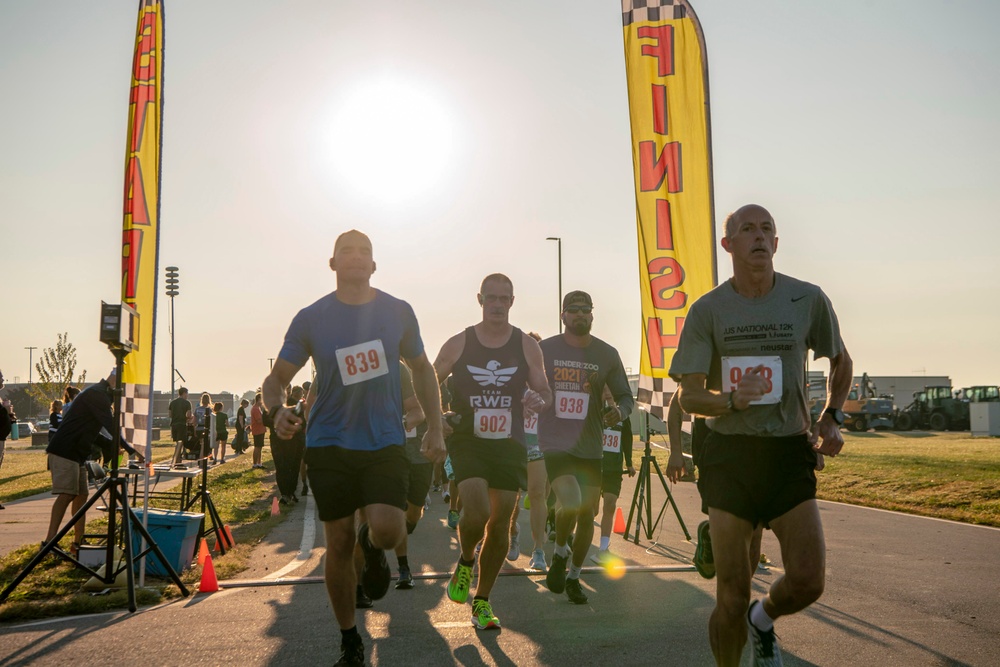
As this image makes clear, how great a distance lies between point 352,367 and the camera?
5.08 meters

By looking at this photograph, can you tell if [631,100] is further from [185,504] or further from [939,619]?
[185,504]

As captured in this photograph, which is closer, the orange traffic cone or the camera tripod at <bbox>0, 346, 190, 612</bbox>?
the camera tripod at <bbox>0, 346, 190, 612</bbox>

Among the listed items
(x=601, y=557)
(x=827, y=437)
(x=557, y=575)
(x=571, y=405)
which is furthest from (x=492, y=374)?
(x=601, y=557)

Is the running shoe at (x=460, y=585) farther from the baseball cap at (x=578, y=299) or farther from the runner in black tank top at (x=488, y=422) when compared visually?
the baseball cap at (x=578, y=299)

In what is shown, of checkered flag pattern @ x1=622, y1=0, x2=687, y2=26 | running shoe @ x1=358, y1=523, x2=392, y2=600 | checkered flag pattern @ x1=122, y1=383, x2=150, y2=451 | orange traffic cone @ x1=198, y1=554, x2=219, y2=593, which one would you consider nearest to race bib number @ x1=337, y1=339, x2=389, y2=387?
running shoe @ x1=358, y1=523, x2=392, y2=600

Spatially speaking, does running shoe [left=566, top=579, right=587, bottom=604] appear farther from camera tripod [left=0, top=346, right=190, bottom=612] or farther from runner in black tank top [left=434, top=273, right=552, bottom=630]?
camera tripod [left=0, top=346, right=190, bottom=612]

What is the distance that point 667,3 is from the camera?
10.0m

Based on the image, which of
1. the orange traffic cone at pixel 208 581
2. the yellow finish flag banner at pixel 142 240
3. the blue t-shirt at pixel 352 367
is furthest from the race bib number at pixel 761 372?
the yellow finish flag banner at pixel 142 240

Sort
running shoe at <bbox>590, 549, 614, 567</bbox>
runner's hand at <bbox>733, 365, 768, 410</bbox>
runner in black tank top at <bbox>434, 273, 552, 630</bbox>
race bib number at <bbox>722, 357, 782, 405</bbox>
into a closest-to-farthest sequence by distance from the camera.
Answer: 1. runner's hand at <bbox>733, 365, 768, 410</bbox>
2. race bib number at <bbox>722, 357, 782, 405</bbox>
3. runner in black tank top at <bbox>434, 273, 552, 630</bbox>
4. running shoe at <bbox>590, 549, 614, 567</bbox>

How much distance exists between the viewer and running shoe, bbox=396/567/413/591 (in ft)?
24.8

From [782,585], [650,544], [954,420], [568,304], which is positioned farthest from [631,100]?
[954,420]

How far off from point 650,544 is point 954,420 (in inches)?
1884

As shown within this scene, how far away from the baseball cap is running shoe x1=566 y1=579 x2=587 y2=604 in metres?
2.26

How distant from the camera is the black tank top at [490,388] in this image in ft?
21.0
